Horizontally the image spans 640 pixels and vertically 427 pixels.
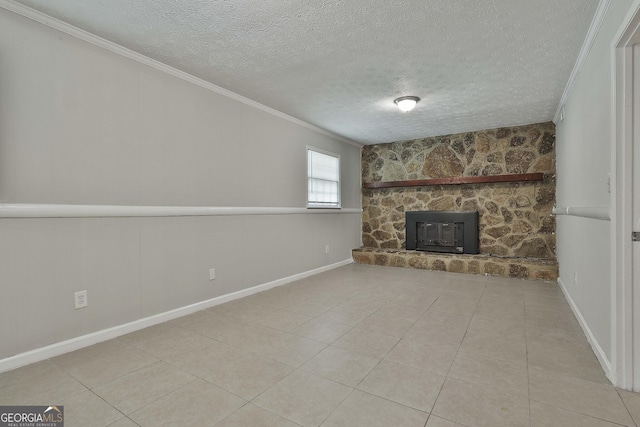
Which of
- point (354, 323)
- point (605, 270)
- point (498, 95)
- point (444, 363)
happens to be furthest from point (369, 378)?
point (498, 95)

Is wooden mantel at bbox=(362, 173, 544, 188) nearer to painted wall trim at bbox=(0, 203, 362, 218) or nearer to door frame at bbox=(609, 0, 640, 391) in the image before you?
painted wall trim at bbox=(0, 203, 362, 218)

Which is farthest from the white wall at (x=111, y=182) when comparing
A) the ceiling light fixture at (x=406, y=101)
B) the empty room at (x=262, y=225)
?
the ceiling light fixture at (x=406, y=101)

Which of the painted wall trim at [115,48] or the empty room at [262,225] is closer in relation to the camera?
the empty room at [262,225]

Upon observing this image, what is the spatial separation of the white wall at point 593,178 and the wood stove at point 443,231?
1825mm

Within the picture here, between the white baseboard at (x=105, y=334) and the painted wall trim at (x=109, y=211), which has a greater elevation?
the painted wall trim at (x=109, y=211)

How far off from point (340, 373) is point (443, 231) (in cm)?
398

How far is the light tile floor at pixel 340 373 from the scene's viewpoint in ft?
4.86

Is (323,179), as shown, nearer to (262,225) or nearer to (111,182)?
(262,225)

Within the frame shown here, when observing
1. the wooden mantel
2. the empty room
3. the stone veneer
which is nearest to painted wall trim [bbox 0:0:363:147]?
the empty room

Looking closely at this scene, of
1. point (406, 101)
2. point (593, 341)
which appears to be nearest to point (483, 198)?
point (406, 101)

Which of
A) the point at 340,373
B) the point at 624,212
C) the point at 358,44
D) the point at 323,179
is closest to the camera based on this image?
the point at 624,212

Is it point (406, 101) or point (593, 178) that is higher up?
point (406, 101)

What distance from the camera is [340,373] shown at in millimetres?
1859

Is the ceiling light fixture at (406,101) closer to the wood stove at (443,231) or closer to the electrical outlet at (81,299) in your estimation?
the wood stove at (443,231)
